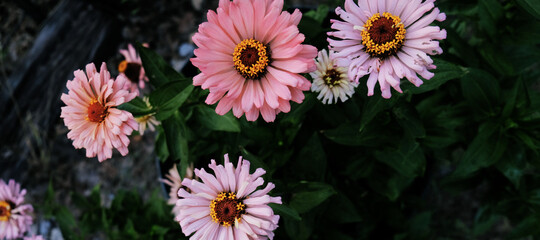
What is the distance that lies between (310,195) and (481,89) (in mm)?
738

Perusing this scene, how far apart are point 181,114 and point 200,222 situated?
1.27ft

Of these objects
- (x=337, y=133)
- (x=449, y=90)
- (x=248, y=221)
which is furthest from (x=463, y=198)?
(x=248, y=221)

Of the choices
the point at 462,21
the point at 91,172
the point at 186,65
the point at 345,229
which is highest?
the point at 462,21

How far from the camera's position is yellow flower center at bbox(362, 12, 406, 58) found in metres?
0.99

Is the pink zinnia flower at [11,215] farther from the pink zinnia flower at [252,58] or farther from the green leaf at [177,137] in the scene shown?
the pink zinnia flower at [252,58]

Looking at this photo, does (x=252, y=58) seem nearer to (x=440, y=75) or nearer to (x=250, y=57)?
(x=250, y=57)

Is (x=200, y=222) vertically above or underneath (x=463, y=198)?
underneath

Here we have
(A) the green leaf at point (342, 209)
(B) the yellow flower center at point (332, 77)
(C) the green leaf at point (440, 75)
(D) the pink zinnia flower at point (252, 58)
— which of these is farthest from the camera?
(A) the green leaf at point (342, 209)

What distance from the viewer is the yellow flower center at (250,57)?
1.03m

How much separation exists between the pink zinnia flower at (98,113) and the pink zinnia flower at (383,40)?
565 millimetres

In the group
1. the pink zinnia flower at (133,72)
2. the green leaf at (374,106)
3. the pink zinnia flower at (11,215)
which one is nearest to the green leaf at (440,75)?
the green leaf at (374,106)

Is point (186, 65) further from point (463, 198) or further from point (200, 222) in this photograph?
point (463, 198)

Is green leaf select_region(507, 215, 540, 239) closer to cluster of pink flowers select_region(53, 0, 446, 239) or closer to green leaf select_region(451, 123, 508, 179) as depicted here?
green leaf select_region(451, 123, 508, 179)

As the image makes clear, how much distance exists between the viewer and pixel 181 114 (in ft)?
4.28
